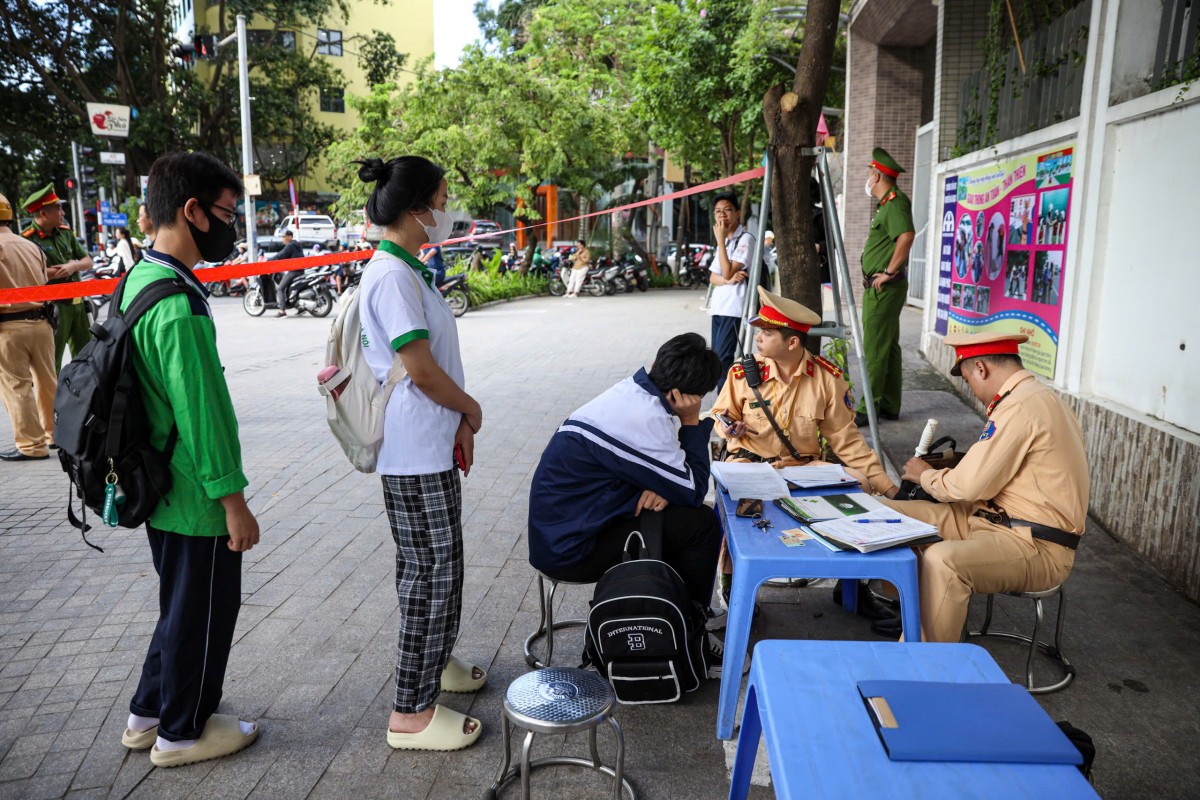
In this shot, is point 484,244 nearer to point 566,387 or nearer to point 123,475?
point 566,387

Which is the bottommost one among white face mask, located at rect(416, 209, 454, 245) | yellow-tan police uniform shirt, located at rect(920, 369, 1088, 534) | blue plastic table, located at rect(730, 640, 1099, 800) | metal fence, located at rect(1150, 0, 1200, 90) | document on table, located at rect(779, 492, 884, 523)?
blue plastic table, located at rect(730, 640, 1099, 800)

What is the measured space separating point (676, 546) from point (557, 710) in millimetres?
964

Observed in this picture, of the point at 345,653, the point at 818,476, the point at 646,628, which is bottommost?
the point at 345,653

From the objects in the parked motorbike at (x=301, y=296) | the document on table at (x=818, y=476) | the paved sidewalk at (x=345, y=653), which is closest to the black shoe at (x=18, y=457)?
the paved sidewalk at (x=345, y=653)

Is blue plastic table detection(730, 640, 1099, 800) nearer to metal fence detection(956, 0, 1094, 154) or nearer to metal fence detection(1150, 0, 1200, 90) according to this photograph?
metal fence detection(1150, 0, 1200, 90)

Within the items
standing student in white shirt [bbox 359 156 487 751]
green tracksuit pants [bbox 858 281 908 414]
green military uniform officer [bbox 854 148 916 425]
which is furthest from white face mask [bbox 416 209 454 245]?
green tracksuit pants [bbox 858 281 908 414]

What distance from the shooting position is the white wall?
409cm

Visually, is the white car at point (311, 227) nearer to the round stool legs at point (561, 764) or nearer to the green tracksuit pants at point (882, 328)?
the green tracksuit pants at point (882, 328)

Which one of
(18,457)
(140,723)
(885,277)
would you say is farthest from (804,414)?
(18,457)

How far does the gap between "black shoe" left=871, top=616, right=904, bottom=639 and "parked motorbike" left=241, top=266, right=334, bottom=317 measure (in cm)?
1408

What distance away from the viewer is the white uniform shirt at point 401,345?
8.37 feet

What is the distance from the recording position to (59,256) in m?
6.50

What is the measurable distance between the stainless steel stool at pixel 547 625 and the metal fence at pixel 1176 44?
3687mm

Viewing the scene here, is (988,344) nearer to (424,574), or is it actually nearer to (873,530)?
(873,530)
